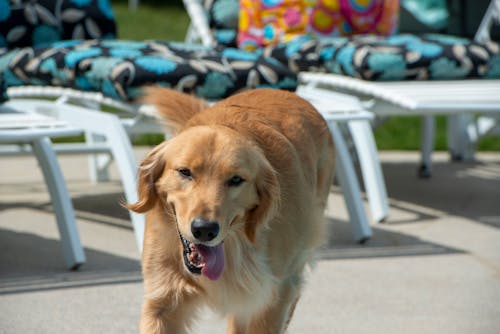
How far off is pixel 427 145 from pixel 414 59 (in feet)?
3.38

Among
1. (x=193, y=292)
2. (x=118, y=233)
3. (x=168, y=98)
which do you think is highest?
(x=168, y=98)

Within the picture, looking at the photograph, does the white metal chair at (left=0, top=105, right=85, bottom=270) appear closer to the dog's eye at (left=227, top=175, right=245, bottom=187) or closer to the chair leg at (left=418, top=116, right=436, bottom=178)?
the dog's eye at (left=227, top=175, right=245, bottom=187)

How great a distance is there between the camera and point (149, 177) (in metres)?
2.78

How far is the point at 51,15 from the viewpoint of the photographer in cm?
629

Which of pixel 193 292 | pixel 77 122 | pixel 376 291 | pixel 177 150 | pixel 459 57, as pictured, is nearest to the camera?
pixel 177 150

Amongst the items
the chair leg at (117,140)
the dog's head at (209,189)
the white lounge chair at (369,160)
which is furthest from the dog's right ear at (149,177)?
the white lounge chair at (369,160)

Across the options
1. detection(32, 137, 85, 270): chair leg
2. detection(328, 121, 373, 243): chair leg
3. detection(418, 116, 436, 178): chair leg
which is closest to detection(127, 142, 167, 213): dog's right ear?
detection(32, 137, 85, 270): chair leg

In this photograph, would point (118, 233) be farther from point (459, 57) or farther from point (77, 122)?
point (459, 57)

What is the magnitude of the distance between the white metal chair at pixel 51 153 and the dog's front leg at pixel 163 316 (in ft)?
4.57

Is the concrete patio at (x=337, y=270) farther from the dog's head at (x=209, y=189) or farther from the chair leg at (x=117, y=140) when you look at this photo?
the dog's head at (x=209, y=189)

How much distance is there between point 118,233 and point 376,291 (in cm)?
158

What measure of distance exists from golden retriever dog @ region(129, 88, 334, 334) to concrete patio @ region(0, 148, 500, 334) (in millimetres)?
311

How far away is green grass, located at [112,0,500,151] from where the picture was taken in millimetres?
8250

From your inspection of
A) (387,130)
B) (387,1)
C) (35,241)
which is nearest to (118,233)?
(35,241)
